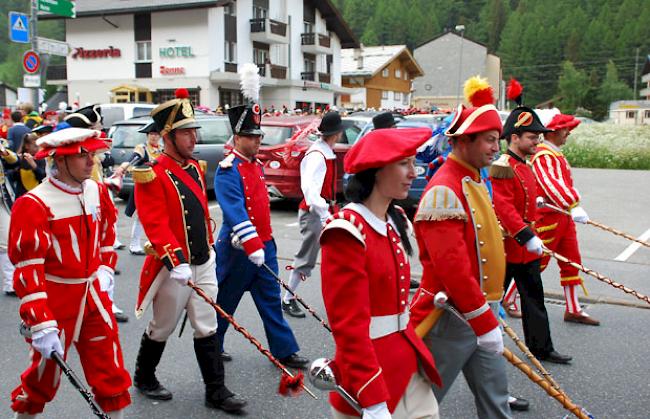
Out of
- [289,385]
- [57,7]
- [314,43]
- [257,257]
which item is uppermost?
[314,43]

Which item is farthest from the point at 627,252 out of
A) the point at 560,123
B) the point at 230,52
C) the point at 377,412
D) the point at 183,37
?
the point at 230,52

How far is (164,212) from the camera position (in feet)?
13.9

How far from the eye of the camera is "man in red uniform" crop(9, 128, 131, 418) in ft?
10.9

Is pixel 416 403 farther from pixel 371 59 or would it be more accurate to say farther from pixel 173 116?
pixel 371 59

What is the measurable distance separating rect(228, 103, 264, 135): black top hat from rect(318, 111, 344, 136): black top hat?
139 centimetres

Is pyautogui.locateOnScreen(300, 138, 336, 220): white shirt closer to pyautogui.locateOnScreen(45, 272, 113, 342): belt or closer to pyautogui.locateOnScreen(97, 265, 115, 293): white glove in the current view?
pyautogui.locateOnScreen(97, 265, 115, 293): white glove

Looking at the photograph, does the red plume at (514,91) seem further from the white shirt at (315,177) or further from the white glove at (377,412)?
the white glove at (377,412)

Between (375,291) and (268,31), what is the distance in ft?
125

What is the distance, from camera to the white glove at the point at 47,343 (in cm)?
321

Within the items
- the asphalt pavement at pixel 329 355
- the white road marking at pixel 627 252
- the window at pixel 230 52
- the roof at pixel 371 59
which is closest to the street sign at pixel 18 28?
the asphalt pavement at pixel 329 355

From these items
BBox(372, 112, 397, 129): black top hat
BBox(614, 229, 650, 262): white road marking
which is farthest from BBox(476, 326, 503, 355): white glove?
BBox(614, 229, 650, 262): white road marking

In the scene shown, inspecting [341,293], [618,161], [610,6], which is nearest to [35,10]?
[341,293]

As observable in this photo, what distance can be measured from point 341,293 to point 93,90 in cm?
3890

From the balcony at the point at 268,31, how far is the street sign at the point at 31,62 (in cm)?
2676
